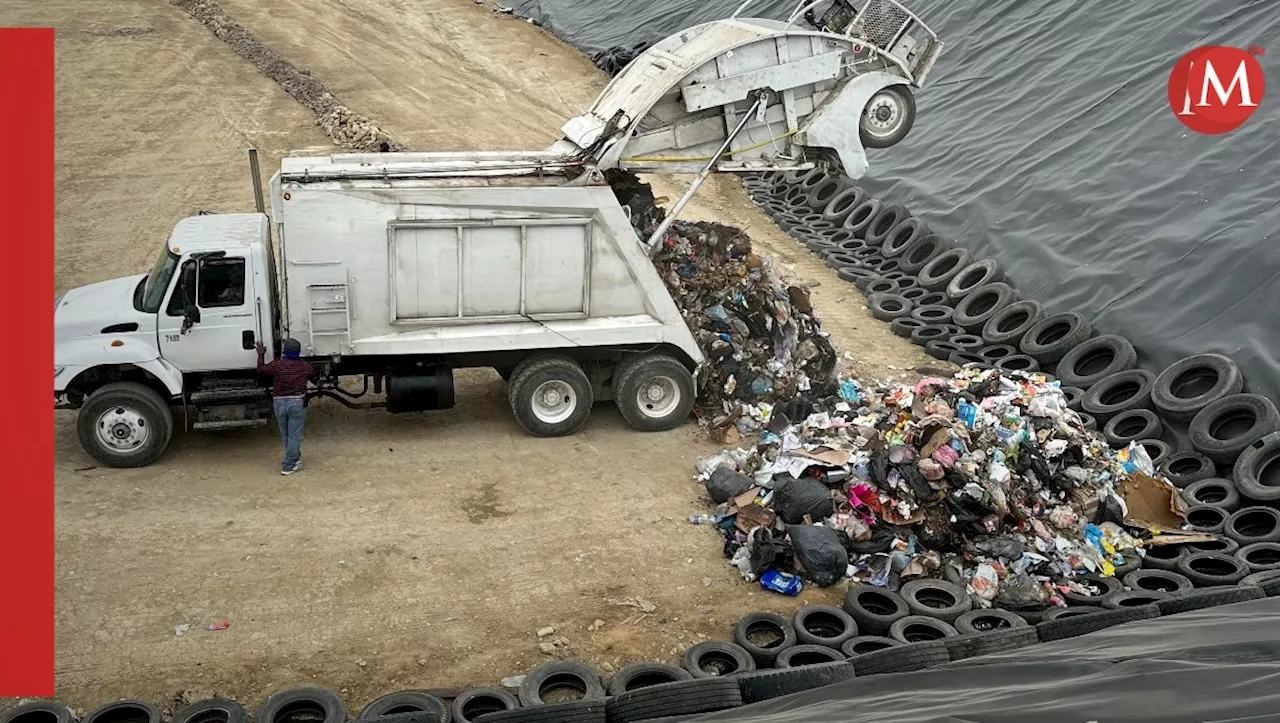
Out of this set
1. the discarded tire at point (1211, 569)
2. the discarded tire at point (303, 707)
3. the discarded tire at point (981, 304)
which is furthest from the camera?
the discarded tire at point (981, 304)

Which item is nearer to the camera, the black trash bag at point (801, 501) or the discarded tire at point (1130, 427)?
the black trash bag at point (801, 501)

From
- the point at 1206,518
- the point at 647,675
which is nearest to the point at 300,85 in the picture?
the point at 647,675

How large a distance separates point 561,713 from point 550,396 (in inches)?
199

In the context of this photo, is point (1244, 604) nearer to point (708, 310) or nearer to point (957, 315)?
point (708, 310)

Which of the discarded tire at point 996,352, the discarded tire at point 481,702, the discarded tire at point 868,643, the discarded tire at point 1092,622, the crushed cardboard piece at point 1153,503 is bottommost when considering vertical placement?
the discarded tire at point 481,702

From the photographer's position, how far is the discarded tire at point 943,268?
55.5 ft

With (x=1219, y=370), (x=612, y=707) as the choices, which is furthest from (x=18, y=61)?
(x=1219, y=370)

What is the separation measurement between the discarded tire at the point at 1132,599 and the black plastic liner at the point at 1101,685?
1.43 m

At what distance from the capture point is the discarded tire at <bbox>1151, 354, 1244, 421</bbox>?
12352mm

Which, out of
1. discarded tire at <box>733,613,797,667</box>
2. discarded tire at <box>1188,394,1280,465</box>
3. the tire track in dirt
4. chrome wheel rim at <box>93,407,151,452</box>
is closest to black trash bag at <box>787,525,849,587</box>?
discarded tire at <box>733,613,797,667</box>

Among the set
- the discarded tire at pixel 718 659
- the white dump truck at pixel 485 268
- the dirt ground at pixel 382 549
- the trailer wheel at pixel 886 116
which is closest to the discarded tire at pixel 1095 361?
the dirt ground at pixel 382 549

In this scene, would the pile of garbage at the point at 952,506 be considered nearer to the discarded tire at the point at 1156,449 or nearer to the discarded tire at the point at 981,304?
the discarded tire at the point at 1156,449

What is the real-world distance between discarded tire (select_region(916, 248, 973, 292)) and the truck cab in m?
9.44

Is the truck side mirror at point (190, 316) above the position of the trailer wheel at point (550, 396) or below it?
above
